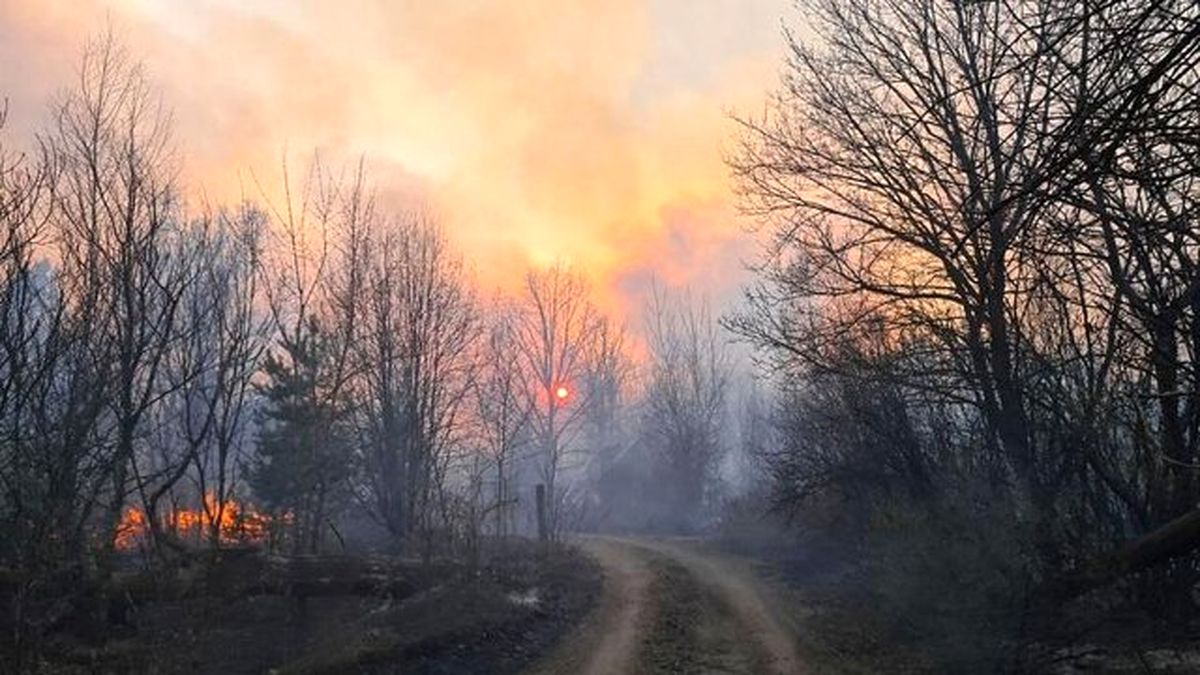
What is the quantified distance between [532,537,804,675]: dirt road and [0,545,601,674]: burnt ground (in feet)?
2.93

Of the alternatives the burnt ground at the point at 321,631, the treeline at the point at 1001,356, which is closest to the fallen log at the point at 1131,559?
the treeline at the point at 1001,356

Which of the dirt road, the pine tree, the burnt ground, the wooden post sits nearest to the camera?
the burnt ground

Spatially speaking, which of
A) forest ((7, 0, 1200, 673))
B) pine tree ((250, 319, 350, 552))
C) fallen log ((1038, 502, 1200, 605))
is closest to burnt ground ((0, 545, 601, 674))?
forest ((7, 0, 1200, 673))

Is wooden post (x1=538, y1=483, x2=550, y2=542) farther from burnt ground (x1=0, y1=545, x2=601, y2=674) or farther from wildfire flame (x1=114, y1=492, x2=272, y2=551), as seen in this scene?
burnt ground (x1=0, y1=545, x2=601, y2=674)

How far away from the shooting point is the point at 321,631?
1503cm

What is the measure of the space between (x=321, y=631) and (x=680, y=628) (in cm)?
656

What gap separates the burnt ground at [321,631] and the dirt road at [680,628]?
0.89 m

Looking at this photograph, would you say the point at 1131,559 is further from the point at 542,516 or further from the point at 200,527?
the point at 542,516

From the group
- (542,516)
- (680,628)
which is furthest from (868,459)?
(542,516)

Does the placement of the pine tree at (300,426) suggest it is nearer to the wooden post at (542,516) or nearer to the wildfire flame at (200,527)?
the wildfire flame at (200,527)

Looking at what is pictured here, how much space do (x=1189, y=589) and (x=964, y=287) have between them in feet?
17.6

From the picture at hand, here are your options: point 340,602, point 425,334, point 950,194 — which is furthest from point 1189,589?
point 425,334

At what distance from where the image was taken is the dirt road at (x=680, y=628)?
13.4m

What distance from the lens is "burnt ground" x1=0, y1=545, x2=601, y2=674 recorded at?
471 inches
